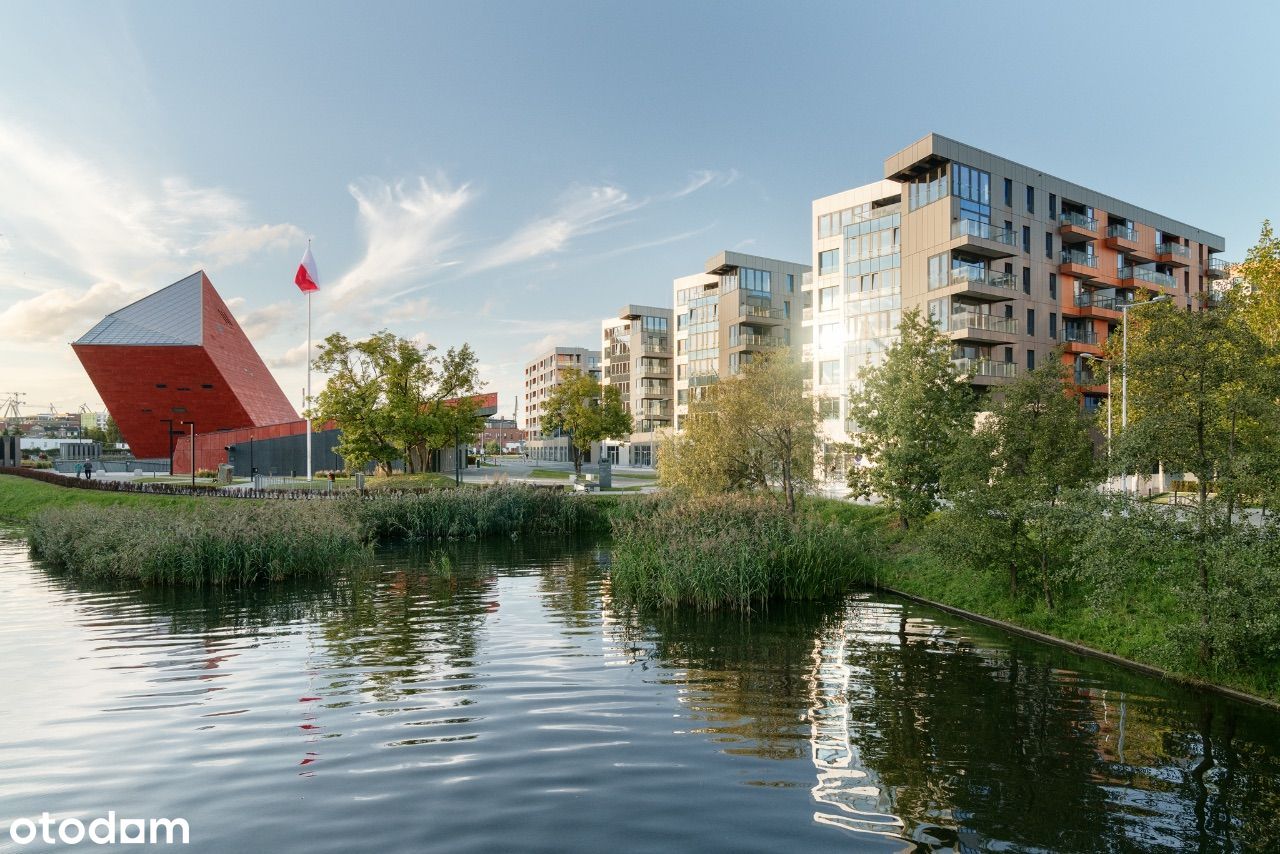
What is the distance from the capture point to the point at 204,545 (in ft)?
68.0

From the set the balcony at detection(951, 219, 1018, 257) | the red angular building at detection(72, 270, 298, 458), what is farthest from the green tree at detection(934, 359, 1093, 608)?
the red angular building at detection(72, 270, 298, 458)

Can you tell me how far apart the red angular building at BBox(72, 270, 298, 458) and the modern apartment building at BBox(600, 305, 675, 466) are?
40983mm

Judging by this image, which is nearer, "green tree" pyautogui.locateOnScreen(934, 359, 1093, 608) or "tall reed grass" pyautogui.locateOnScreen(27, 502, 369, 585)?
"green tree" pyautogui.locateOnScreen(934, 359, 1093, 608)

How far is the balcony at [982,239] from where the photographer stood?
43906mm

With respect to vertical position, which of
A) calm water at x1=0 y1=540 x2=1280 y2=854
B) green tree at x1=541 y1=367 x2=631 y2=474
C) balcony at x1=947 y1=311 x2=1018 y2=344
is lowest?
calm water at x1=0 y1=540 x2=1280 y2=854

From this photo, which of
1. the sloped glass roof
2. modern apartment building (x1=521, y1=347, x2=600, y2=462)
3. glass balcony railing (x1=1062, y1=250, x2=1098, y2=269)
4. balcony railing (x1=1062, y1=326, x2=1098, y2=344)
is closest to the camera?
glass balcony railing (x1=1062, y1=250, x2=1098, y2=269)

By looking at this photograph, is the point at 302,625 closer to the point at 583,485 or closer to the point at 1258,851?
the point at 1258,851

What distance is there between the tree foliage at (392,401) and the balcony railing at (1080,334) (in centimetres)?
3994

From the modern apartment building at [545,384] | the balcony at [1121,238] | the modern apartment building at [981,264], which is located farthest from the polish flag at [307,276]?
the modern apartment building at [545,384]

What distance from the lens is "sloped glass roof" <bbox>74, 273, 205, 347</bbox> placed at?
188 feet

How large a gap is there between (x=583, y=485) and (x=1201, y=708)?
36.0m

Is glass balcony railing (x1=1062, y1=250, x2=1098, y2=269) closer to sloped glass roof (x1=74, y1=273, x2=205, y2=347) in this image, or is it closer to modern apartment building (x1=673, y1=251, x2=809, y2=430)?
modern apartment building (x1=673, y1=251, x2=809, y2=430)

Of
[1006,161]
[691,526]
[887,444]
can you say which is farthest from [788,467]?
[1006,161]

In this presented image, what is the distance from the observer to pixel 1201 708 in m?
11.0
